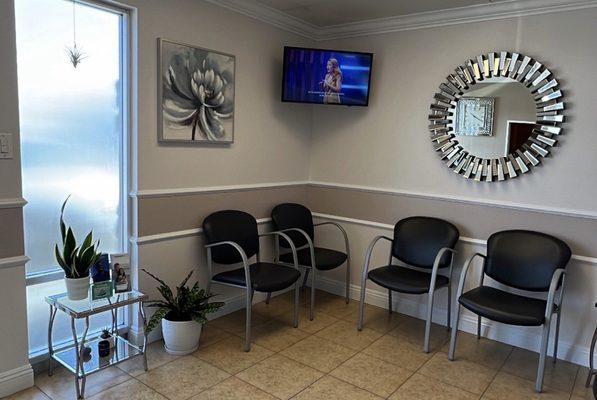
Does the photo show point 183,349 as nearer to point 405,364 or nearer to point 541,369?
point 405,364

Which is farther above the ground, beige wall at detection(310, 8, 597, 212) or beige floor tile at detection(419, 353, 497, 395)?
beige wall at detection(310, 8, 597, 212)

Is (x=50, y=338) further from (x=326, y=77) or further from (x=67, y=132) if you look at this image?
(x=326, y=77)

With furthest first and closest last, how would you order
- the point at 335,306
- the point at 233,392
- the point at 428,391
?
the point at 335,306 → the point at 428,391 → the point at 233,392

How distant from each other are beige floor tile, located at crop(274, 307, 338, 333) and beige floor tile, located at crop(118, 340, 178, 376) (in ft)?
2.98

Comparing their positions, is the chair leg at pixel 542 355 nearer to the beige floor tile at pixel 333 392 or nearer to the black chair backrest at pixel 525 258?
the black chair backrest at pixel 525 258

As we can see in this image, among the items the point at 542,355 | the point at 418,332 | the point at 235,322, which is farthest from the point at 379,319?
the point at 542,355

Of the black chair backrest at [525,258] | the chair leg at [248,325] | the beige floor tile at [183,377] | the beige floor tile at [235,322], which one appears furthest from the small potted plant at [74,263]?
the black chair backrest at [525,258]

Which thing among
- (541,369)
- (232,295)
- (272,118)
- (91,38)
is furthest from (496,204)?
(91,38)

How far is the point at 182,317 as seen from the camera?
2.77 meters

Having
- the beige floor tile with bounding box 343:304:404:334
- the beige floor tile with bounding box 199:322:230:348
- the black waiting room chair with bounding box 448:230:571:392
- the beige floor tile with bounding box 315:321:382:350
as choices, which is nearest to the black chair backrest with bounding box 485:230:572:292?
the black waiting room chair with bounding box 448:230:571:392

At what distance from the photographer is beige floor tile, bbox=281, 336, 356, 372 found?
2.76 meters

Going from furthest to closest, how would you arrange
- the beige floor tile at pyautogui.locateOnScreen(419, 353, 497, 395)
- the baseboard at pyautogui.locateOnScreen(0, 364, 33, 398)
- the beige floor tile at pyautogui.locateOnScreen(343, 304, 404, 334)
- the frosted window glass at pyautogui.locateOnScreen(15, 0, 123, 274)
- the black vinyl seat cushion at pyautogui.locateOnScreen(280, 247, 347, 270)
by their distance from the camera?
the black vinyl seat cushion at pyautogui.locateOnScreen(280, 247, 347, 270)
the beige floor tile at pyautogui.locateOnScreen(343, 304, 404, 334)
the beige floor tile at pyautogui.locateOnScreen(419, 353, 497, 395)
the frosted window glass at pyautogui.locateOnScreen(15, 0, 123, 274)
the baseboard at pyautogui.locateOnScreen(0, 364, 33, 398)

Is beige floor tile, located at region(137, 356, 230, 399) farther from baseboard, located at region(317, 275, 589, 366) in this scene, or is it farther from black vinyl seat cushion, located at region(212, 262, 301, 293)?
baseboard, located at region(317, 275, 589, 366)

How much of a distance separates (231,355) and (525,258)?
198cm
